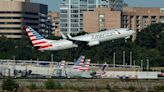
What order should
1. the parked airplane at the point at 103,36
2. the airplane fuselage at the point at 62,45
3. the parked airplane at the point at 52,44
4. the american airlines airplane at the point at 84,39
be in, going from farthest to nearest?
the parked airplane at the point at 52,44 < the airplane fuselage at the point at 62,45 < the american airlines airplane at the point at 84,39 < the parked airplane at the point at 103,36

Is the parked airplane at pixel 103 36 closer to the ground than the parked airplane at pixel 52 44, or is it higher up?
higher up

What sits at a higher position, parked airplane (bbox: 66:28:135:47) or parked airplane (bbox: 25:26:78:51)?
parked airplane (bbox: 66:28:135:47)

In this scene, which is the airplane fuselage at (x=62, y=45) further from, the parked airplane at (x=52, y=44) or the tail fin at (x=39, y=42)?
the tail fin at (x=39, y=42)

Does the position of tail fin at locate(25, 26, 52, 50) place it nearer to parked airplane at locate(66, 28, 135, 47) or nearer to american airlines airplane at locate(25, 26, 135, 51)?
american airlines airplane at locate(25, 26, 135, 51)

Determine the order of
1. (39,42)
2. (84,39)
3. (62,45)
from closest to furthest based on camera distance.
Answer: (84,39)
(62,45)
(39,42)

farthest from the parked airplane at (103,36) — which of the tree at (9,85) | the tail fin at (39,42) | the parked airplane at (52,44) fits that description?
the tree at (9,85)

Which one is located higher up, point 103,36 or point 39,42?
point 103,36

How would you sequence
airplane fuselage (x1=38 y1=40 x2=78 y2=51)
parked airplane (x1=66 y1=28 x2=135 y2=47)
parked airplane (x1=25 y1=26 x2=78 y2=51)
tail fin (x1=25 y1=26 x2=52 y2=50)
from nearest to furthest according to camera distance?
1. parked airplane (x1=66 y1=28 x2=135 y2=47)
2. airplane fuselage (x1=38 y1=40 x2=78 y2=51)
3. parked airplane (x1=25 y1=26 x2=78 y2=51)
4. tail fin (x1=25 y1=26 x2=52 y2=50)

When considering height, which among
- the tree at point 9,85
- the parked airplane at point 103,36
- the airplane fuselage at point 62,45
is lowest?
the tree at point 9,85

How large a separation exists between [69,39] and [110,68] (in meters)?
11.2

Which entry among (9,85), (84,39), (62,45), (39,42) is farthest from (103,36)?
(9,85)

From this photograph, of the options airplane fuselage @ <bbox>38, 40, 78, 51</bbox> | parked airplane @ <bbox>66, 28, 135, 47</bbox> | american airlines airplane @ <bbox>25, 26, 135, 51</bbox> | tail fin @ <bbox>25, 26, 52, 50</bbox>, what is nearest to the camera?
parked airplane @ <bbox>66, 28, 135, 47</bbox>

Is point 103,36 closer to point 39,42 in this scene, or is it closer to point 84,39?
point 84,39

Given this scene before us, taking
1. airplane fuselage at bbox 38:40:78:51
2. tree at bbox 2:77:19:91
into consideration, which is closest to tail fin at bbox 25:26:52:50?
airplane fuselage at bbox 38:40:78:51
